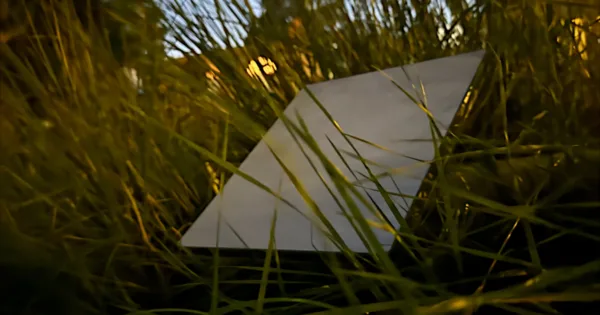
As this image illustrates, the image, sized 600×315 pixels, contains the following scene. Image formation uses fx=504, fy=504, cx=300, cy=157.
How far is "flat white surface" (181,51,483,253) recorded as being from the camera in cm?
35

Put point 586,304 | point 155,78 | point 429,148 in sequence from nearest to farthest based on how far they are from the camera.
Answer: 1. point 586,304
2. point 429,148
3. point 155,78

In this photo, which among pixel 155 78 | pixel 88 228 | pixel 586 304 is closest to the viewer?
pixel 586 304

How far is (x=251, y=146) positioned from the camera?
584 millimetres

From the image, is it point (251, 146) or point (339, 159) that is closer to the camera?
point (339, 159)

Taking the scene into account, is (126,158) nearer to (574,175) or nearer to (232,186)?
(232,186)

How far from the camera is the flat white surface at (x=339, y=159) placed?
1.14ft

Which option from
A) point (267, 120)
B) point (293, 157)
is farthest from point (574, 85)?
point (267, 120)

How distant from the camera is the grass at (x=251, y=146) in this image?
0.87 ft

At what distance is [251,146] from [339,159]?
21 cm

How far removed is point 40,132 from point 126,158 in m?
0.11

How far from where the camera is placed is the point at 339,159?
394mm

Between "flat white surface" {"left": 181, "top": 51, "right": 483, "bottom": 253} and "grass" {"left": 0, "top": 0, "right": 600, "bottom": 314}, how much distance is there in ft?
0.05

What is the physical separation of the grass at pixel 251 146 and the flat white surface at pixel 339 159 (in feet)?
0.05

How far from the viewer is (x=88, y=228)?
0.47 m
